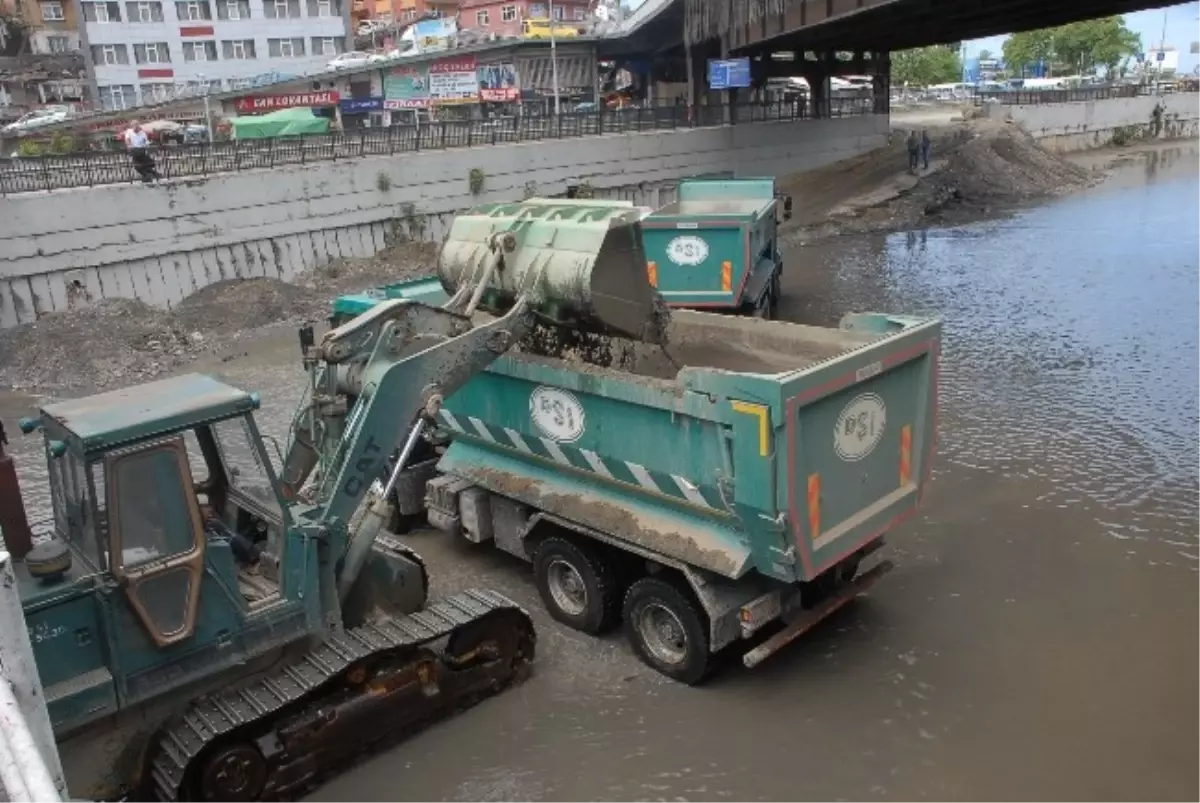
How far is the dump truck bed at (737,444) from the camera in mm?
5414

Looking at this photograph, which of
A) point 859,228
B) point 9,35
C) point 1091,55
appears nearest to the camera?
point 859,228

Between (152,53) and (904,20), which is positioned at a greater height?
(152,53)

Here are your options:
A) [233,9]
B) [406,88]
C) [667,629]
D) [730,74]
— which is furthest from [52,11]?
[667,629]

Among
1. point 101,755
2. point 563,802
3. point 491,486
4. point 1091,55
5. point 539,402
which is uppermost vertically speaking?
point 1091,55

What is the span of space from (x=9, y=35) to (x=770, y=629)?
75.8 metres

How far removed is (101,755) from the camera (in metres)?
4.86

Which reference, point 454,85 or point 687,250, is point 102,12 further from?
point 687,250

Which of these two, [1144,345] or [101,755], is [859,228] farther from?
[101,755]

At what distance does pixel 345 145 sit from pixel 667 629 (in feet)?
58.6

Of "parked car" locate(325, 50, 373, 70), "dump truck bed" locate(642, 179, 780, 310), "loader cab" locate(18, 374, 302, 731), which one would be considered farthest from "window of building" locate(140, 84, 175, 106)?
"loader cab" locate(18, 374, 302, 731)

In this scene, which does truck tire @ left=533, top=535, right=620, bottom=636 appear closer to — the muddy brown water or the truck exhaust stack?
the muddy brown water

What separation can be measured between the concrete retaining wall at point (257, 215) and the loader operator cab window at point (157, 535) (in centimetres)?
1414

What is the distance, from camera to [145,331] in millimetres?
15875

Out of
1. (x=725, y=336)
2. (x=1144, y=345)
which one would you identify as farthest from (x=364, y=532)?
(x=1144, y=345)
